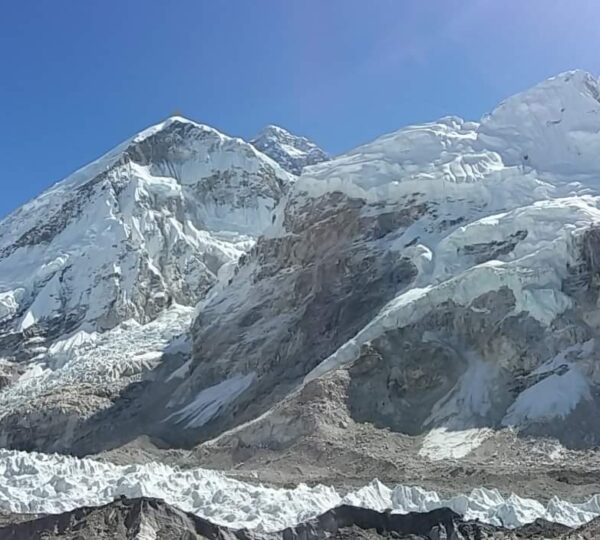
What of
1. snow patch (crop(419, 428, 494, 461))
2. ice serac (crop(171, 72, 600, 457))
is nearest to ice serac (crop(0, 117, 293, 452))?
ice serac (crop(171, 72, 600, 457))

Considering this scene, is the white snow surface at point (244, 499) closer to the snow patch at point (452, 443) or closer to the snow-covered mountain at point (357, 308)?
the snow patch at point (452, 443)

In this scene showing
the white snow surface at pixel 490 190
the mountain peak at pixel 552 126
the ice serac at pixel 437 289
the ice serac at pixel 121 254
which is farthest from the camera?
the ice serac at pixel 121 254

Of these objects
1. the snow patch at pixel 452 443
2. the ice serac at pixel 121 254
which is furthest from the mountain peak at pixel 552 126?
the snow patch at pixel 452 443

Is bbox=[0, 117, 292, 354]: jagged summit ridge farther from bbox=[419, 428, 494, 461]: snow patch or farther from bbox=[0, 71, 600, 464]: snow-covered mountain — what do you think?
bbox=[419, 428, 494, 461]: snow patch

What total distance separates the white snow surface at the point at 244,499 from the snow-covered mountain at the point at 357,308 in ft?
39.8

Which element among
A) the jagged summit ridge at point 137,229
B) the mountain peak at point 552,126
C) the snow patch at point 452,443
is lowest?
the snow patch at point 452,443

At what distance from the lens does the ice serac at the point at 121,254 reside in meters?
102

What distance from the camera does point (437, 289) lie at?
67.2m

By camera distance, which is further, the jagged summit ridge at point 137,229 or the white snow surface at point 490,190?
the jagged summit ridge at point 137,229

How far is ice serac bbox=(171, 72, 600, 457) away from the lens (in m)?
59.7

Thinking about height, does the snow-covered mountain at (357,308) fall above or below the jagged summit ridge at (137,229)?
below

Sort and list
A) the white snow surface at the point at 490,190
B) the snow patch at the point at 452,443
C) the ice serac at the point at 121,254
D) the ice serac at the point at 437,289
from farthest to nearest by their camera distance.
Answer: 1. the ice serac at the point at 121,254
2. the white snow surface at the point at 490,190
3. the ice serac at the point at 437,289
4. the snow patch at the point at 452,443

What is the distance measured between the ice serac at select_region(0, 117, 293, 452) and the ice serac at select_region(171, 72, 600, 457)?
1629 centimetres

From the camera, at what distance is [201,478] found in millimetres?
48438
